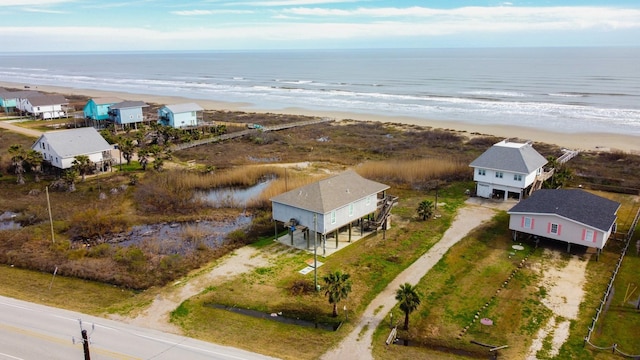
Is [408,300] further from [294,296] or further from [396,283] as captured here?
[294,296]

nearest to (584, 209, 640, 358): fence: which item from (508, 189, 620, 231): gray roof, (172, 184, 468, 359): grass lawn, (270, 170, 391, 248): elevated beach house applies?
(508, 189, 620, 231): gray roof

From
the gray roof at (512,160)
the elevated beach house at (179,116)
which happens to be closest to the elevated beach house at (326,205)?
the gray roof at (512,160)

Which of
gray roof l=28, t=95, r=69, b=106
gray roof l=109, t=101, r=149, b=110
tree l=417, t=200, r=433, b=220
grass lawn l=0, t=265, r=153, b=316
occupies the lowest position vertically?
grass lawn l=0, t=265, r=153, b=316

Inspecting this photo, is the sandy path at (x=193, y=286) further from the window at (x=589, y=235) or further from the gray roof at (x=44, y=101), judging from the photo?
the gray roof at (x=44, y=101)

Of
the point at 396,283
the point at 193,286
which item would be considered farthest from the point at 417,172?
the point at 193,286

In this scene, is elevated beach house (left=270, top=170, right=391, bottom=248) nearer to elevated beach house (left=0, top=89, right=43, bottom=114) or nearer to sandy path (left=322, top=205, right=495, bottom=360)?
sandy path (left=322, top=205, right=495, bottom=360)

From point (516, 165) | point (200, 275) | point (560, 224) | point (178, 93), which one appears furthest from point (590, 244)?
point (178, 93)
